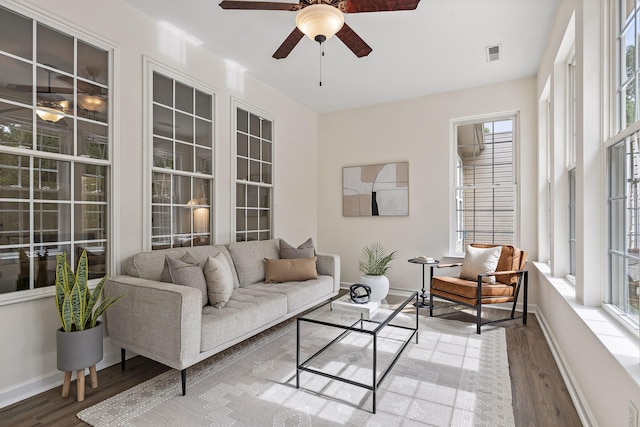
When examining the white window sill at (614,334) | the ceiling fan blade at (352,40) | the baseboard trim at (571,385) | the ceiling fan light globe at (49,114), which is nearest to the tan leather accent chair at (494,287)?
the baseboard trim at (571,385)

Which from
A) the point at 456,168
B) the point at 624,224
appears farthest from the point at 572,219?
the point at 456,168

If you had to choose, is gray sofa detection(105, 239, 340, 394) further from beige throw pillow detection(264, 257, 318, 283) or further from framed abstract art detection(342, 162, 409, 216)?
framed abstract art detection(342, 162, 409, 216)

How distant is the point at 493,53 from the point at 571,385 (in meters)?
3.22

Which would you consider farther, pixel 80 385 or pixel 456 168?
pixel 456 168

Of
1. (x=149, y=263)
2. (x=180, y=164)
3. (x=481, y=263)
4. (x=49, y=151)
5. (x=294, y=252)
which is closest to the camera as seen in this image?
(x=49, y=151)

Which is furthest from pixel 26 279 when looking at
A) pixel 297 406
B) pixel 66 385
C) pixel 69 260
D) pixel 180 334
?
pixel 297 406

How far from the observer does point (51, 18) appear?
2.36 meters

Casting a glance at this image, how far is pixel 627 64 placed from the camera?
6.16ft

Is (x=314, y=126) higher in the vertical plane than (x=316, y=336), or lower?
higher

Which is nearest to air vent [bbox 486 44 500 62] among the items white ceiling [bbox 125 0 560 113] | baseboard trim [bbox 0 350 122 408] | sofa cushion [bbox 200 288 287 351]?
white ceiling [bbox 125 0 560 113]

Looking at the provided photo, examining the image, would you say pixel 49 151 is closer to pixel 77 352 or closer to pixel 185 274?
pixel 185 274

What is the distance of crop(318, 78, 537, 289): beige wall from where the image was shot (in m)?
4.26

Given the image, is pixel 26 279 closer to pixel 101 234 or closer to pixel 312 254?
pixel 101 234

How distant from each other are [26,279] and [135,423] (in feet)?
4.13
